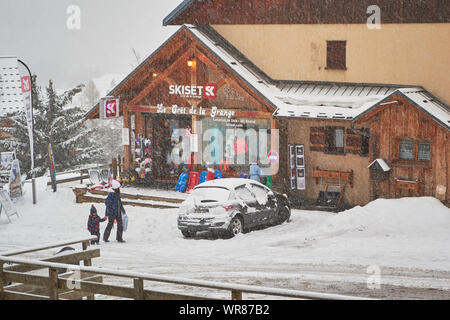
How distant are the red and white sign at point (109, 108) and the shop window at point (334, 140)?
813 cm

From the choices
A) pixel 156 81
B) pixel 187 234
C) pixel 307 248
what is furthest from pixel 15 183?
pixel 307 248

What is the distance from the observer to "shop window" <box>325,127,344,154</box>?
2420cm

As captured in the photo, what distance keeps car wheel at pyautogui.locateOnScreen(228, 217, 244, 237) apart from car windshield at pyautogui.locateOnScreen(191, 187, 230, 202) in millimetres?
663

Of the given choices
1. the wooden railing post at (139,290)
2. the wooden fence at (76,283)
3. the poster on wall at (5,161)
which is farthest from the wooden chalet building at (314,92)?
the wooden railing post at (139,290)

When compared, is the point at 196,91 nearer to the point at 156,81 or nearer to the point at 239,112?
the point at 156,81

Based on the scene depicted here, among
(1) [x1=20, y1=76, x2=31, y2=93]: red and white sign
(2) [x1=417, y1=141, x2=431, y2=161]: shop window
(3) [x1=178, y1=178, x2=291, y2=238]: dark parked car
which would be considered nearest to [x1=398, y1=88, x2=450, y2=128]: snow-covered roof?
(2) [x1=417, y1=141, x2=431, y2=161]: shop window

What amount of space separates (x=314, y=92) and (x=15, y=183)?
1129cm

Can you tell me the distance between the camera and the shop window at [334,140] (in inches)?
953

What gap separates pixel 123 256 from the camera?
16.9 metres

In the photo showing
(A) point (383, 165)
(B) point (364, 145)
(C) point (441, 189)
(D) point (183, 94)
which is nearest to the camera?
(C) point (441, 189)

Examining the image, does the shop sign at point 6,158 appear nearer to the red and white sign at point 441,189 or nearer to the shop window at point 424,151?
the shop window at point 424,151

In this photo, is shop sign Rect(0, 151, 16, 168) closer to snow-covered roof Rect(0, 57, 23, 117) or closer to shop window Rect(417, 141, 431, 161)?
snow-covered roof Rect(0, 57, 23, 117)

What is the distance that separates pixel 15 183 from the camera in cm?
2530
